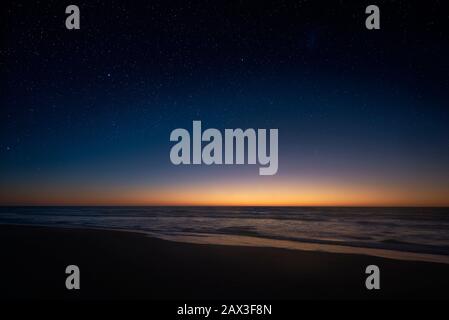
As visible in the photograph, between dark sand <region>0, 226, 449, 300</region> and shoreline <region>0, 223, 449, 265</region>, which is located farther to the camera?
shoreline <region>0, 223, 449, 265</region>

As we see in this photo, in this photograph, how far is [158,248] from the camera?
228 inches

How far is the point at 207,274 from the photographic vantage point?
4336mm

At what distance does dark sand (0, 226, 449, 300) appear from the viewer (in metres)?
3.88

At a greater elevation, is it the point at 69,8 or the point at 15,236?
the point at 69,8

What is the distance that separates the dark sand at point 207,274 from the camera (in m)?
3.88

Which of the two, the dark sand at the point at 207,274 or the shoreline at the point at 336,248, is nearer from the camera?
the dark sand at the point at 207,274

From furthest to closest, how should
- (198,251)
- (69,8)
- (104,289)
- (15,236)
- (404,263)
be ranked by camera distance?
(15,236) < (198,251) < (404,263) < (69,8) < (104,289)

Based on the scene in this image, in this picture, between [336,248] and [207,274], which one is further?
[336,248]
